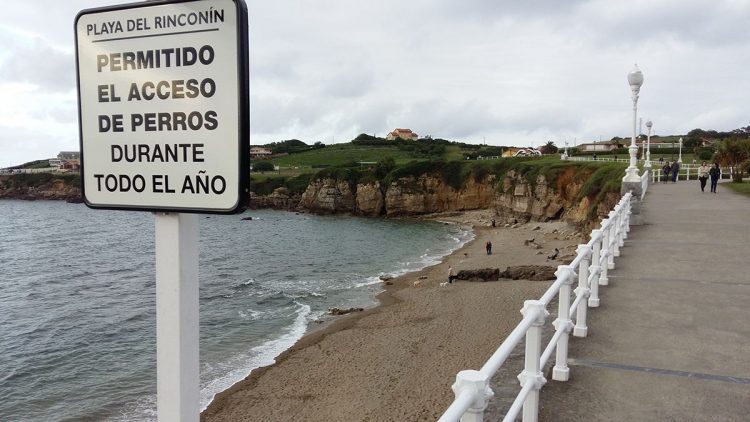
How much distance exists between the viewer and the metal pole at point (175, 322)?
1.79 meters

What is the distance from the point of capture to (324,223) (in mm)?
68625

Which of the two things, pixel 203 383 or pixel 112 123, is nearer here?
pixel 112 123

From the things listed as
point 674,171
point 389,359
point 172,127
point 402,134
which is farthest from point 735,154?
point 402,134

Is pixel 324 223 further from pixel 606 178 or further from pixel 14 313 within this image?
pixel 14 313

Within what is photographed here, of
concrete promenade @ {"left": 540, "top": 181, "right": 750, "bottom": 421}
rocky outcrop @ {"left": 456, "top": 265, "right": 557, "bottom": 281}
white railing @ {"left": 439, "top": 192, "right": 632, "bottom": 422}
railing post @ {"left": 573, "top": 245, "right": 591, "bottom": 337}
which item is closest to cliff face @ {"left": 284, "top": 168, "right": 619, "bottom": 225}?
rocky outcrop @ {"left": 456, "top": 265, "right": 557, "bottom": 281}

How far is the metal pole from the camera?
1795mm

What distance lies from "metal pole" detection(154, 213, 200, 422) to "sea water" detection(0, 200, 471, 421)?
4.62 metres

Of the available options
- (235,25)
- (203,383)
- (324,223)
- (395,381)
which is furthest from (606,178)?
(235,25)

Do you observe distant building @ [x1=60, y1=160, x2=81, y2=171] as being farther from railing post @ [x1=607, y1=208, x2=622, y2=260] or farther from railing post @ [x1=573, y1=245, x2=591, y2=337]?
railing post @ [x1=573, y1=245, x2=591, y2=337]

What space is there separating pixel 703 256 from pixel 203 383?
14.9 meters

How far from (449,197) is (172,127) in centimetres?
7218

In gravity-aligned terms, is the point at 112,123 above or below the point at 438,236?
above

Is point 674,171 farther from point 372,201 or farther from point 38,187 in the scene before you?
point 38,187

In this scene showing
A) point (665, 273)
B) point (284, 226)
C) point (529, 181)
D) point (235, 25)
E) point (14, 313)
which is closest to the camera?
point (235, 25)
